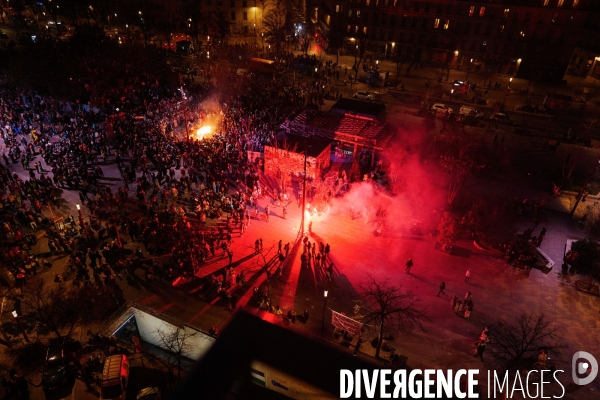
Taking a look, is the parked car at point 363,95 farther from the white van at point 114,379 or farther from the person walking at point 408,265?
the white van at point 114,379

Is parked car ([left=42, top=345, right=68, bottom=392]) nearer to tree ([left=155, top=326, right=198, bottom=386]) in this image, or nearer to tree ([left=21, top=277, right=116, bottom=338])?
tree ([left=21, top=277, right=116, bottom=338])

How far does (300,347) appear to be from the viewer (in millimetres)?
4469

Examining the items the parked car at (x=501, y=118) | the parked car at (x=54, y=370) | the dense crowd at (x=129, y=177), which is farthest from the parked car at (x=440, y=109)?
the parked car at (x=54, y=370)

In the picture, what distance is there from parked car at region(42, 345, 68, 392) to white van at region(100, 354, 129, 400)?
1.82 m

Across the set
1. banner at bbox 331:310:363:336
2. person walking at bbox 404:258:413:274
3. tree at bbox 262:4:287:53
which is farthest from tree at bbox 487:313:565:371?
tree at bbox 262:4:287:53

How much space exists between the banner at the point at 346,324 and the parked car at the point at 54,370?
11023 mm

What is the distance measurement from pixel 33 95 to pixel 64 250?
2536 cm

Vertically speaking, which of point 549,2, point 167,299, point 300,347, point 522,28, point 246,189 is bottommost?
point 167,299

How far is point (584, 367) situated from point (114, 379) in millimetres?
19158

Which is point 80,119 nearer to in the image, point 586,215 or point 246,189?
point 246,189

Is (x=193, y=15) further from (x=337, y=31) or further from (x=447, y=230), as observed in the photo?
(x=447, y=230)

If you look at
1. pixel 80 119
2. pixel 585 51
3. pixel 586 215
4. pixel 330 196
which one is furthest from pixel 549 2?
pixel 80 119

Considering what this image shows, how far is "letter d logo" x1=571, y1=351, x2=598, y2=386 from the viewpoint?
1588cm

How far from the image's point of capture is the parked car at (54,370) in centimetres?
1499
